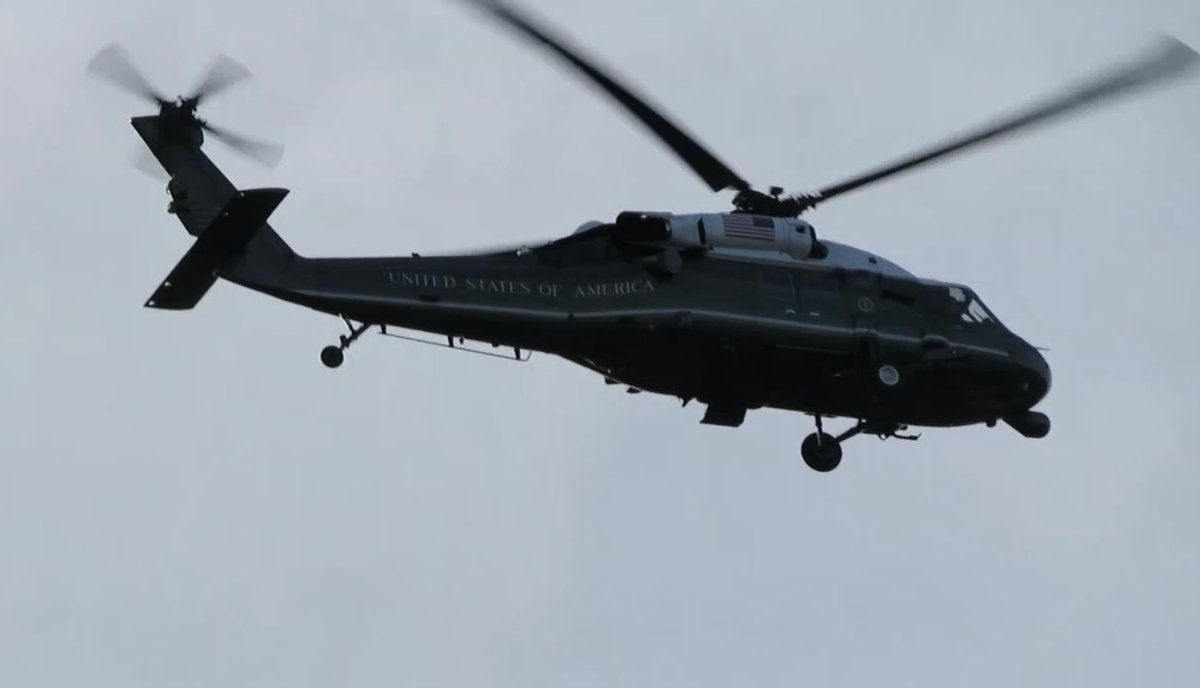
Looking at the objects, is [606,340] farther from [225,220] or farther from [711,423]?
[225,220]

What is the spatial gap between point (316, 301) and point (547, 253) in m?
3.24

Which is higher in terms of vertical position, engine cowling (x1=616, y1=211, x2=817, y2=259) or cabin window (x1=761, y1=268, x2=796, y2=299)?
engine cowling (x1=616, y1=211, x2=817, y2=259)

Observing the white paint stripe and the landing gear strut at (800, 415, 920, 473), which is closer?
the white paint stripe

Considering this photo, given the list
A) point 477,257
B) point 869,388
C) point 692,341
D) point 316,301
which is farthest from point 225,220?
point 869,388

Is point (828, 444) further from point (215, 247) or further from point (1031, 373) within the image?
point (215, 247)

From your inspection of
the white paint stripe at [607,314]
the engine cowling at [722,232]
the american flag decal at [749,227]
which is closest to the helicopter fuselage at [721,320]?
the white paint stripe at [607,314]

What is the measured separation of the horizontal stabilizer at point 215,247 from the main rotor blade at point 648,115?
3.52 meters

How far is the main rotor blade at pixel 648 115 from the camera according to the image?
28.0 m

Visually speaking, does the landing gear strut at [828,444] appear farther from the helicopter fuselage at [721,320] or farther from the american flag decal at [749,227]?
the american flag decal at [749,227]

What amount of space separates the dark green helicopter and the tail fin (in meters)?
0.02

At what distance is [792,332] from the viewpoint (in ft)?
102

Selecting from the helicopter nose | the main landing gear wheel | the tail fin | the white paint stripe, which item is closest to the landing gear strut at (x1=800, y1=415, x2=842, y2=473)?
the main landing gear wheel

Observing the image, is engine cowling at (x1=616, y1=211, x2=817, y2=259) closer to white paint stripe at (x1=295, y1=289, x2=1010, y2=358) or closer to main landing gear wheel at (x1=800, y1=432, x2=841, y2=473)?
white paint stripe at (x1=295, y1=289, x2=1010, y2=358)

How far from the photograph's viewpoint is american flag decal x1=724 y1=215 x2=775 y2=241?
1232 inches
